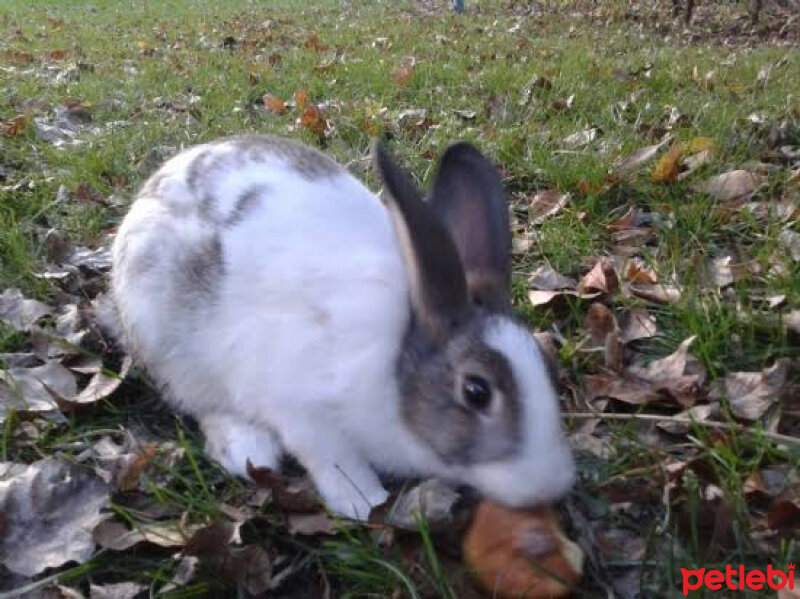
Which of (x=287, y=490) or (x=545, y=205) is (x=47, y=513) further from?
(x=545, y=205)

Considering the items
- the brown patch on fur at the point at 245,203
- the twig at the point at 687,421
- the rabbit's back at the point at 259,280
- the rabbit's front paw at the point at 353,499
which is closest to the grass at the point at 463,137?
the twig at the point at 687,421

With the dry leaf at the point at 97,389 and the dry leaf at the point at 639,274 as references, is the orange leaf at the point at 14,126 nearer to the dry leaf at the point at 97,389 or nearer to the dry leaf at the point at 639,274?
the dry leaf at the point at 97,389

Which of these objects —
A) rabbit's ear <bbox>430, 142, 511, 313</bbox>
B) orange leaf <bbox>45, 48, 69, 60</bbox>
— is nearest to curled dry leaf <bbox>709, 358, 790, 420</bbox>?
rabbit's ear <bbox>430, 142, 511, 313</bbox>

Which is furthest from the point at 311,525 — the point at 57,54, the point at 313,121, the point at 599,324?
the point at 57,54

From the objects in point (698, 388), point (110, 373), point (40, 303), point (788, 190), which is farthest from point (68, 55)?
point (698, 388)

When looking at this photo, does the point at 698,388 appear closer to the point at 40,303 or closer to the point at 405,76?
the point at 40,303
